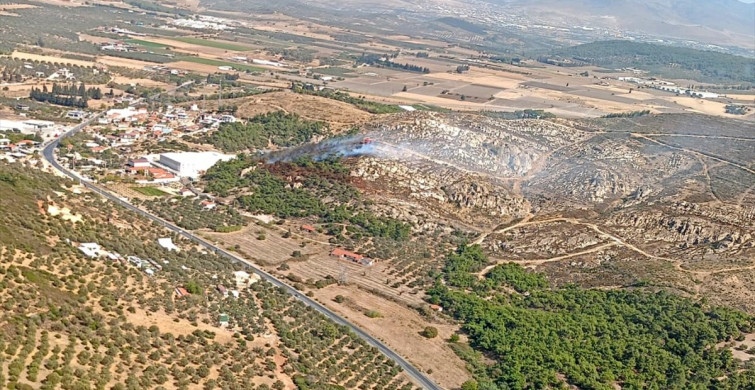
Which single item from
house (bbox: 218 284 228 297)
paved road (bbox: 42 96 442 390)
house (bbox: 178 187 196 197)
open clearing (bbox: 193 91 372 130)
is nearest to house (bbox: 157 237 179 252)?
paved road (bbox: 42 96 442 390)

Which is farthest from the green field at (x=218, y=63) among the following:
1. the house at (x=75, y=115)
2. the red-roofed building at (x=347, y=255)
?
the red-roofed building at (x=347, y=255)

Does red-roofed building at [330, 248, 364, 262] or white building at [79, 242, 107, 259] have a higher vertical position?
white building at [79, 242, 107, 259]

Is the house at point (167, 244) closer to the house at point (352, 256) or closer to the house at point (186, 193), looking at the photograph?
the house at point (352, 256)

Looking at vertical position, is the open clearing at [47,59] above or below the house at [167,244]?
above

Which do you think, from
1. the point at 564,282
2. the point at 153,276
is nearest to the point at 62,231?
the point at 153,276

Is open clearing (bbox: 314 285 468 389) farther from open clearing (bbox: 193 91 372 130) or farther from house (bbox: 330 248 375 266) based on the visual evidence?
open clearing (bbox: 193 91 372 130)

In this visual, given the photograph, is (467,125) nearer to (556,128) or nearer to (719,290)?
(556,128)

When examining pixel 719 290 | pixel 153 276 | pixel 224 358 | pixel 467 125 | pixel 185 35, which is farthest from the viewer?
pixel 185 35
